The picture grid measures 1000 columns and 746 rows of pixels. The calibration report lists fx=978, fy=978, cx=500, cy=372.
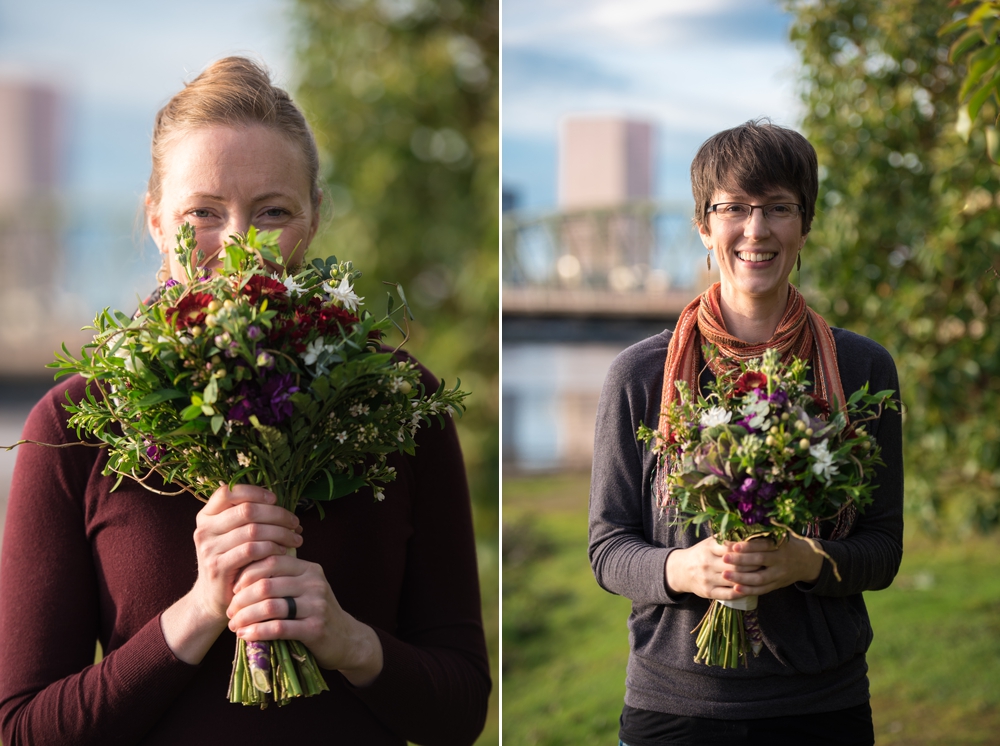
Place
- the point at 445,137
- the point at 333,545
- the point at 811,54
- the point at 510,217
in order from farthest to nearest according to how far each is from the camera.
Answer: the point at 510,217 → the point at 445,137 → the point at 811,54 → the point at 333,545

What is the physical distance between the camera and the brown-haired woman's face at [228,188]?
5.66ft

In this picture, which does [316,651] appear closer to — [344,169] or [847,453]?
[847,453]

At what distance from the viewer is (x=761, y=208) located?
1.81m

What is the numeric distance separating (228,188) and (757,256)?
3.17ft

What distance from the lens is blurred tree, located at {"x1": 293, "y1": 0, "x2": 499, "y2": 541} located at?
22.0 ft

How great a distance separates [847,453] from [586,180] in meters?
12.1

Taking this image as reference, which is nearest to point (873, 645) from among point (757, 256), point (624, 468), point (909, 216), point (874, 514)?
point (909, 216)

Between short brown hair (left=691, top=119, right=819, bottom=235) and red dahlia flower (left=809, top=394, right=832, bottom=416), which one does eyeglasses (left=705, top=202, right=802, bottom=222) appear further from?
red dahlia flower (left=809, top=394, right=832, bottom=416)

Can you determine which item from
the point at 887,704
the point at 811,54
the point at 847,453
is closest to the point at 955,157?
the point at 811,54

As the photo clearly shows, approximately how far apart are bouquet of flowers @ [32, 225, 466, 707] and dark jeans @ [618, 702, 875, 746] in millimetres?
680

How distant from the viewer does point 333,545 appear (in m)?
1.82

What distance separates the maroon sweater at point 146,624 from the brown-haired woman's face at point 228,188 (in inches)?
14.4

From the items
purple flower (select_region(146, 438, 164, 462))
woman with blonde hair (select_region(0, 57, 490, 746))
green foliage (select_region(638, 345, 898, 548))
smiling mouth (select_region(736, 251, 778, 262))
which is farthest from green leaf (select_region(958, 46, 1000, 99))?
purple flower (select_region(146, 438, 164, 462))

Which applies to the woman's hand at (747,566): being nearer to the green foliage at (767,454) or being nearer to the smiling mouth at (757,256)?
the green foliage at (767,454)
